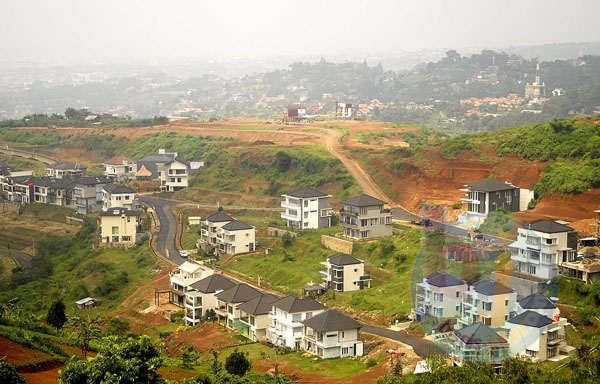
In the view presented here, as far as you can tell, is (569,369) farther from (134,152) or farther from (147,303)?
(134,152)

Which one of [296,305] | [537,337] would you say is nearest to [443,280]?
[537,337]

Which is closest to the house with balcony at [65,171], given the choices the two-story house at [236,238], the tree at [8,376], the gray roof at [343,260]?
the two-story house at [236,238]

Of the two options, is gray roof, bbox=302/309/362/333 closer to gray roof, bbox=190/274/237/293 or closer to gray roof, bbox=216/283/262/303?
gray roof, bbox=216/283/262/303

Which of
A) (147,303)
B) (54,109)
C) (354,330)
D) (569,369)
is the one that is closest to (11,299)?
(147,303)

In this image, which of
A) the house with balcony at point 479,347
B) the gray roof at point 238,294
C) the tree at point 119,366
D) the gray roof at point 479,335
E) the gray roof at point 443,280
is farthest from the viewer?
the gray roof at point 238,294


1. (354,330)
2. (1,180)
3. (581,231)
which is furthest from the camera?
(1,180)

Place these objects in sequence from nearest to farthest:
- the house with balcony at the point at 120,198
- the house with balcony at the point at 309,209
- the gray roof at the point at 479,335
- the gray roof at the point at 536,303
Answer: the gray roof at the point at 479,335 < the gray roof at the point at 536,303 < the house with balcony at the point at 309,209 < the house with balcony at the point at 120,198

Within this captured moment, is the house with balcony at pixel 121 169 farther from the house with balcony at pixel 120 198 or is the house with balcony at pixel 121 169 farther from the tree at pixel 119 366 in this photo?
the tree at pixel 119 366
